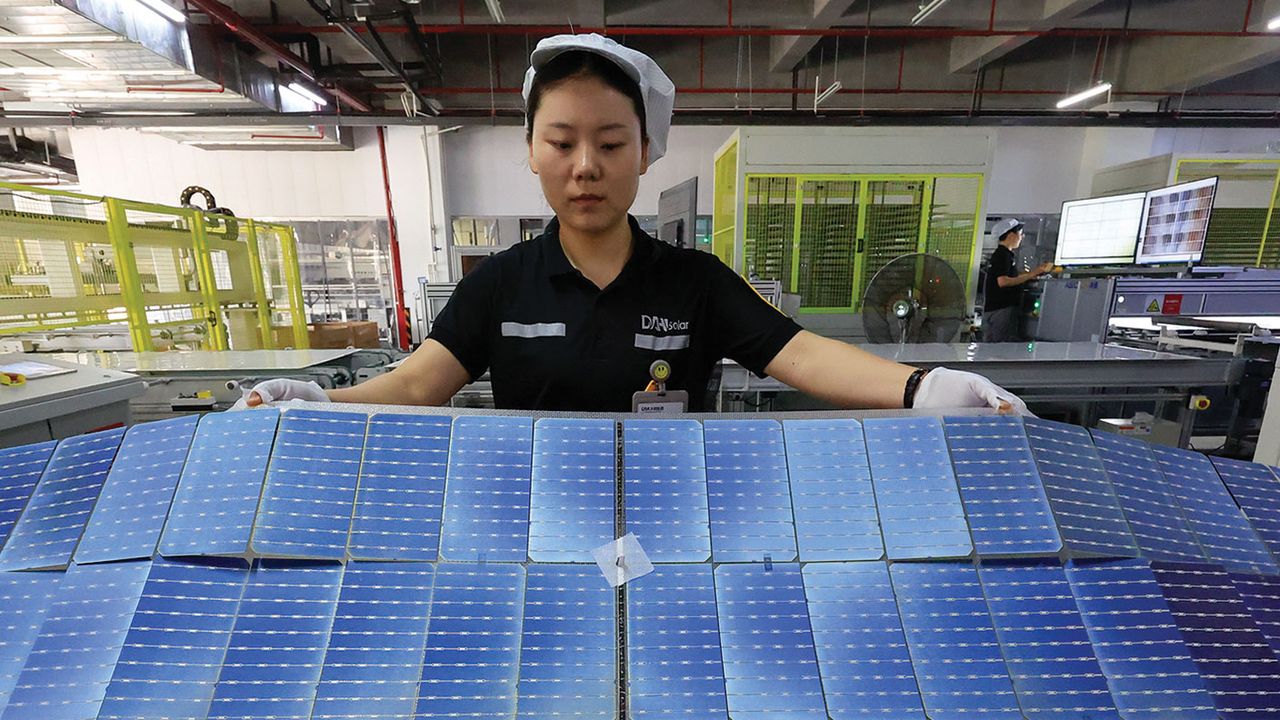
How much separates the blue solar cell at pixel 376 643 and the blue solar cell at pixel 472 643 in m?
0.02

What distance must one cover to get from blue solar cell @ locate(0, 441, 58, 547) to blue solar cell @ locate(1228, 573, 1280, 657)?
186 cm

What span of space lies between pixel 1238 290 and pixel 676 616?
581 centimetres

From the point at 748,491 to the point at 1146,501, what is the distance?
68cm

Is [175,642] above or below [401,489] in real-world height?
below

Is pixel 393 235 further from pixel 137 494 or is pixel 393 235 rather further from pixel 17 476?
pixel 137 494

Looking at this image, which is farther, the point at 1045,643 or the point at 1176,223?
the point at 1176,223

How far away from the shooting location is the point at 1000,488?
782mm

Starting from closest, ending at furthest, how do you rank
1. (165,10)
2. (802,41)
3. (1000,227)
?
(165,10), (802,41), (1000,227)

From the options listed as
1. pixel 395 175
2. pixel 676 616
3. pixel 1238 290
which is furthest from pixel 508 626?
pixel 395 175

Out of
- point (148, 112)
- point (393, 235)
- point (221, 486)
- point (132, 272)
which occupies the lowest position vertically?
point (221, 486)

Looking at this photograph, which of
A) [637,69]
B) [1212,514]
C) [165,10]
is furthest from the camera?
[165,10]

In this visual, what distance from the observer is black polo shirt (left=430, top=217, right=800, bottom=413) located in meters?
1.12

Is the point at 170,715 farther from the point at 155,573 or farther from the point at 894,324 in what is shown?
the point at 894,324

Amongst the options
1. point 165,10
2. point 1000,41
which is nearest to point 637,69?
point 165,10
